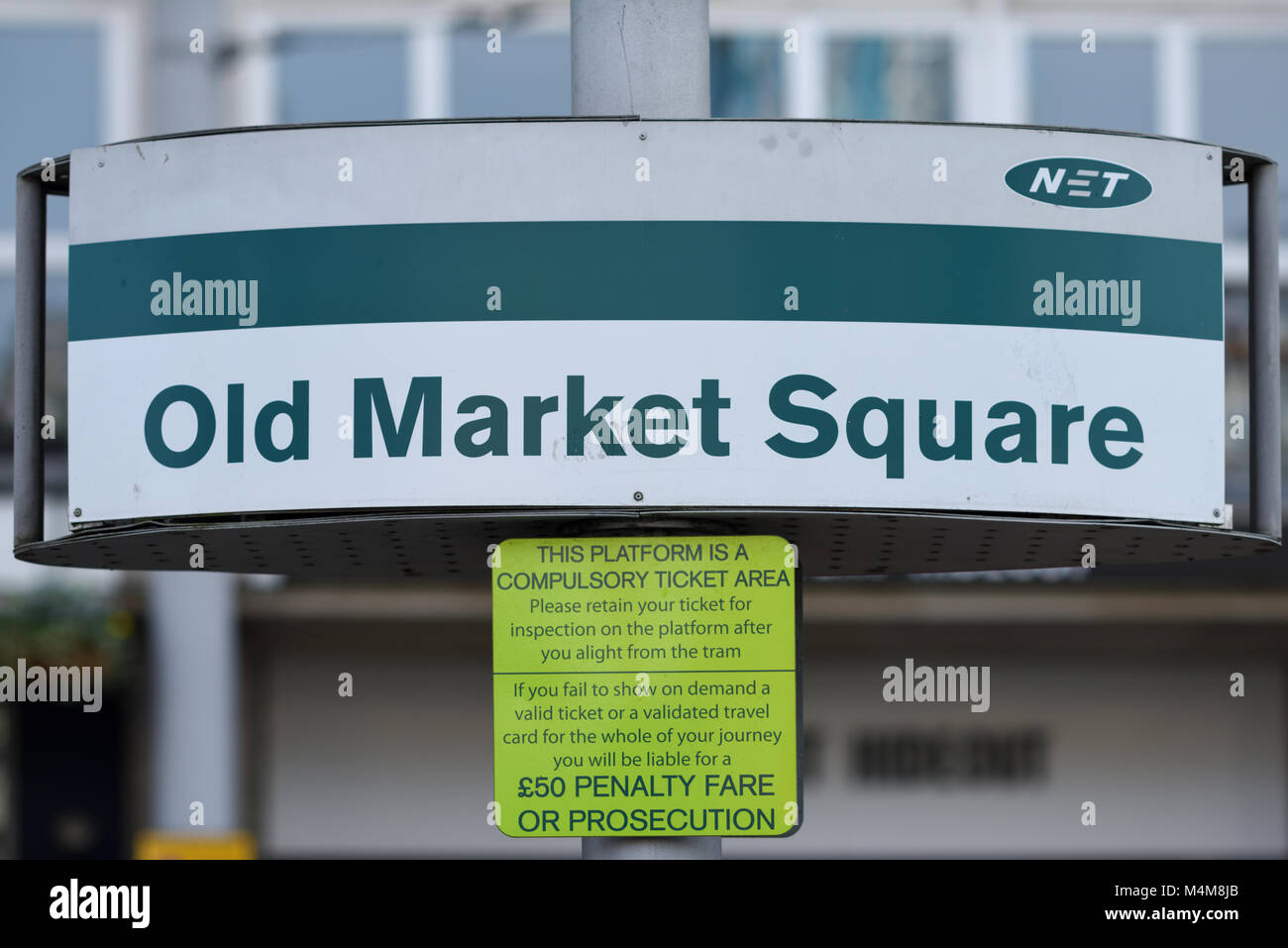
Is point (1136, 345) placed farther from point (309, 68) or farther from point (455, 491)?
point (309, 68)

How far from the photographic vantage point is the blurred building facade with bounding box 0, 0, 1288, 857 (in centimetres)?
1252

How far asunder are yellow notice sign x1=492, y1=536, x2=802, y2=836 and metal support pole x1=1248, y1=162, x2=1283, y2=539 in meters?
0.95

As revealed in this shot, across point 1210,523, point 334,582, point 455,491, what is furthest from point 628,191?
point 334,582

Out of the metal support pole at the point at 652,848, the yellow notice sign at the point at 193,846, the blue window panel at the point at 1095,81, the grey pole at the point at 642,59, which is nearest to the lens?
the metal support pole at the point at 652,848

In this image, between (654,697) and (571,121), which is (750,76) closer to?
(571,121)

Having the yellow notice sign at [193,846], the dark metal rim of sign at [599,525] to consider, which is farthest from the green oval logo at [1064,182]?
the yellow notice sign at [193,846]

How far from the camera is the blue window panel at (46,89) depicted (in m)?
12.6

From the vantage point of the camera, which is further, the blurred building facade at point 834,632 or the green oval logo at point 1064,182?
the blurred building facade at point 834,632

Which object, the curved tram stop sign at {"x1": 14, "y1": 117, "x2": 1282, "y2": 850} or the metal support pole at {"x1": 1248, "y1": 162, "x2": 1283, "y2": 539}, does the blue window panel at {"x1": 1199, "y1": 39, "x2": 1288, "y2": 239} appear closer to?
the metal support pole at {"x1": 1248, "y1": 162, "x2": 1283, "y2": 539}

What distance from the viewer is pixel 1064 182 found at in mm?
3590

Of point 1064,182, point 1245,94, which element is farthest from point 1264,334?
point 1245,94

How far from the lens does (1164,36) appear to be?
1262 centimetres

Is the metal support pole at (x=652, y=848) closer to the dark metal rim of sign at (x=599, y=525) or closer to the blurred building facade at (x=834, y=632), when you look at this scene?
the dark metal rim of sign at (x=599, y=525)
